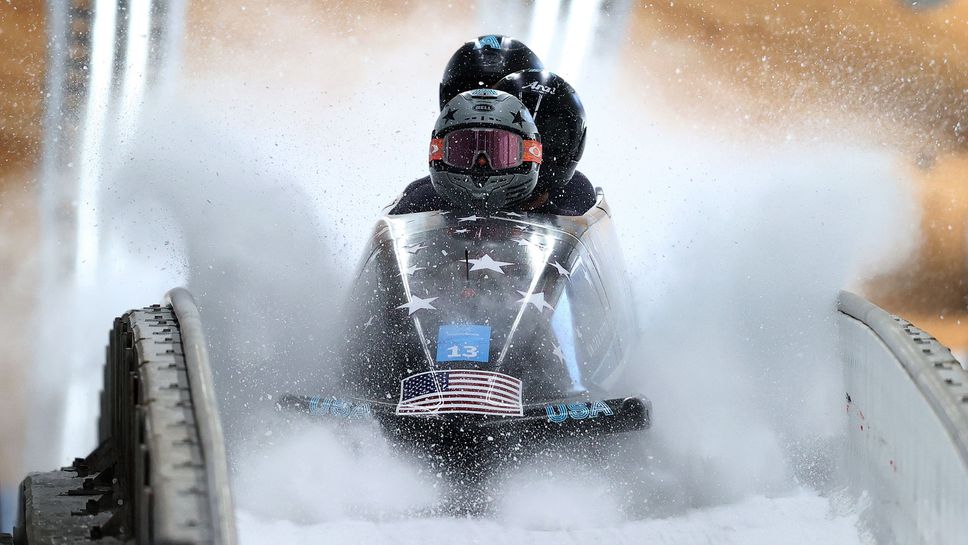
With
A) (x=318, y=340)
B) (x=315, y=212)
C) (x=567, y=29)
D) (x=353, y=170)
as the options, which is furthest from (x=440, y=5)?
(x=318, y=340)

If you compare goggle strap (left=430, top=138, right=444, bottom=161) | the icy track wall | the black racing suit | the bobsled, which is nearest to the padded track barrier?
the bobsled

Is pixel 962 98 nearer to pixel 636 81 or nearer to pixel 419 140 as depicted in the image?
pixel 636 81

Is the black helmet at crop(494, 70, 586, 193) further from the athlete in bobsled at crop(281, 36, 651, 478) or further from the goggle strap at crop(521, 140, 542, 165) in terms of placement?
the goggle strap at crop(521, 140, 542, 165)

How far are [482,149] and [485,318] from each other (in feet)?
2.94

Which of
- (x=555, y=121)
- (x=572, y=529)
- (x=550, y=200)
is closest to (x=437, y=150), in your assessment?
(x=550, y=200)

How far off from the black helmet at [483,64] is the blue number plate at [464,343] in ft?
10.0

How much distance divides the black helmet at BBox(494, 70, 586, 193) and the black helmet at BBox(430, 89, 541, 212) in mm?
661

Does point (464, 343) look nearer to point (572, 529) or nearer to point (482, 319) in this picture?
point (482, 319)

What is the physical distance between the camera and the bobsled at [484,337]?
418cm

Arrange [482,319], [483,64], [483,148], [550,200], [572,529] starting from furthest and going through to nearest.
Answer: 1. [483,64]
2. [550,200]
3. [483,148]
4. [482,319]
5. [572,529]

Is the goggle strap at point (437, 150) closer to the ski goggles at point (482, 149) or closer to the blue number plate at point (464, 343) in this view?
the ski goggles at point (482, 149)

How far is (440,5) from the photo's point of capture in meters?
10.9

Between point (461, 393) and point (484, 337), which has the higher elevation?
point (484, 337)

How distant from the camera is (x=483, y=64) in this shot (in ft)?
24.2
